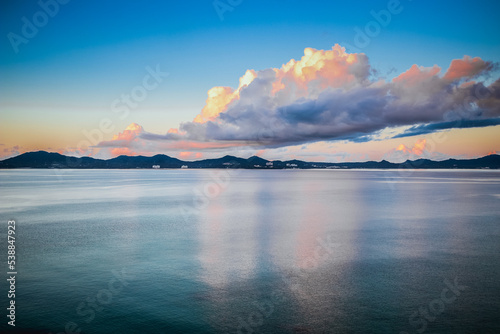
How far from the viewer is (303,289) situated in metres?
10.6

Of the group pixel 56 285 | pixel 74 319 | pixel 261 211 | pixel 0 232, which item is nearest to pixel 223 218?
pixel 261 211

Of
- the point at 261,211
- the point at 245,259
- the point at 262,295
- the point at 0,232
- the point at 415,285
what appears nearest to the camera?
the point at 262,295

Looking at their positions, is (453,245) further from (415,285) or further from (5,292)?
(5,292)

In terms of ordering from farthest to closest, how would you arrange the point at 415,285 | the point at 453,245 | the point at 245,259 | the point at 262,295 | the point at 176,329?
the point at 453,245 → the point at 245,259 → the point at 415,285 → the point at 262,295 → the point at 176,329

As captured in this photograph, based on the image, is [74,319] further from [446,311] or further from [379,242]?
[379,242]

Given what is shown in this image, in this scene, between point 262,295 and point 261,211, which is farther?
point 261,211

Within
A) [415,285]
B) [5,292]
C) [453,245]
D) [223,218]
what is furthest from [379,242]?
[5,292]

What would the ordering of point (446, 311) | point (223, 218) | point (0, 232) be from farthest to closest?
point (223, 218) < point (0, 232) < point (446, 311)

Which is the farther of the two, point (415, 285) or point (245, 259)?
point (245, 259)

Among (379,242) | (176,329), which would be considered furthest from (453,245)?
(176,329)

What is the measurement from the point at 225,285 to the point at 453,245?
11.8 meters

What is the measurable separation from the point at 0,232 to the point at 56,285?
11.4m

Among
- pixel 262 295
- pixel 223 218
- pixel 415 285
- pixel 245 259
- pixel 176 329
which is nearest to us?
pixel 176 329

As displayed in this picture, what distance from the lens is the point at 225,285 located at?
11.0 meters
